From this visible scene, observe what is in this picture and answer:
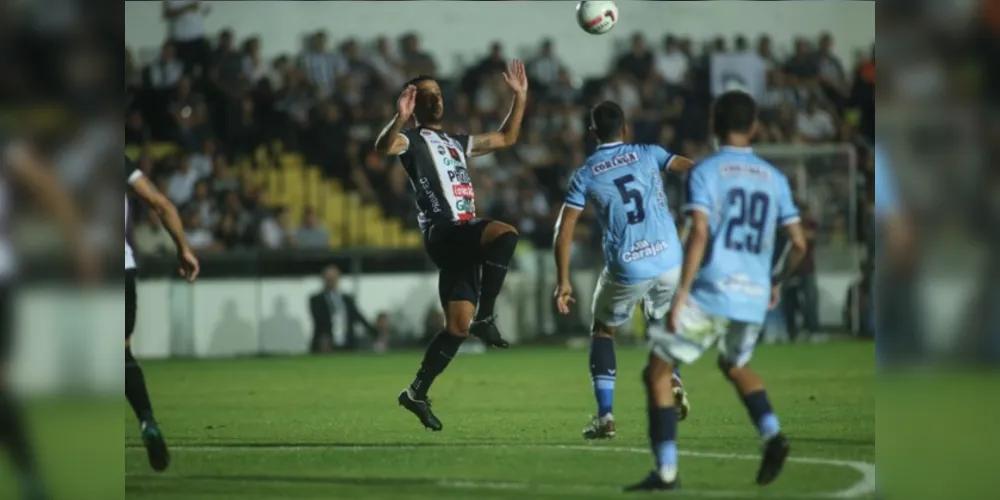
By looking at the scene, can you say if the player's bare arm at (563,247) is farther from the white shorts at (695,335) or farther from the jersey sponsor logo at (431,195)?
the white shorts at (695,335)

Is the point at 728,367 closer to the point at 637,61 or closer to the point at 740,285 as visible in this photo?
the point at 740,285

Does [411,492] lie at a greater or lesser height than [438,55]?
lesser

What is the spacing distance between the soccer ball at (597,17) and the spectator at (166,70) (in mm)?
8381

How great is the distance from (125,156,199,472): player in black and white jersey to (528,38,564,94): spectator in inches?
397

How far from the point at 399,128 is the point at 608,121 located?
4.20 ft

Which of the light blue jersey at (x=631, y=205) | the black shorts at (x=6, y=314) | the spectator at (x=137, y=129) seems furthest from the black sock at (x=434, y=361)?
the spectator at (x=137, y=129)

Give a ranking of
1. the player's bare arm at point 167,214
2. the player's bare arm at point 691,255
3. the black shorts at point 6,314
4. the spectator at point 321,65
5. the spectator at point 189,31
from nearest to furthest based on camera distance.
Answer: the black shorts at point 6,314 → the player's bare arm at point 691,255 → the player's bare arm at point 167,214 → the spectator at point 189,31 → the spectator at point 321,65

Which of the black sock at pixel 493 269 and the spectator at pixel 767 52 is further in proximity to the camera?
the spectator at pixel 767 52

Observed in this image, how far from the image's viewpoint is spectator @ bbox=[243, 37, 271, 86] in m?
17.0

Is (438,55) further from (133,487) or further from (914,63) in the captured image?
(914,63)

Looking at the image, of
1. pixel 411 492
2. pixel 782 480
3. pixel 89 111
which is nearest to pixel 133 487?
pixel 411 492

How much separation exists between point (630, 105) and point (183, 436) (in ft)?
30.2

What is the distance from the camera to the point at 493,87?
1781 centimetres

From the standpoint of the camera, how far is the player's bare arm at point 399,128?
823 centimetres
